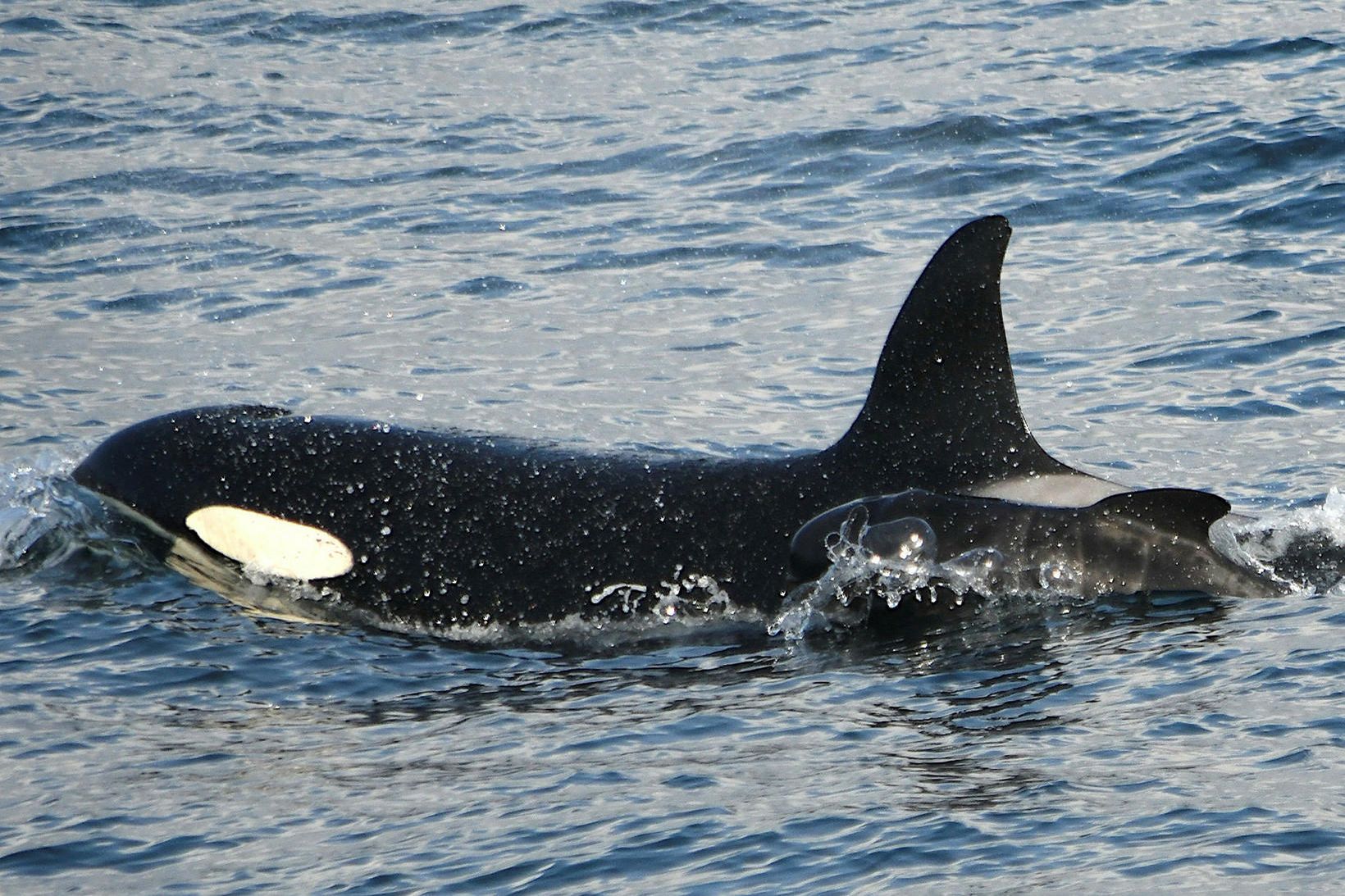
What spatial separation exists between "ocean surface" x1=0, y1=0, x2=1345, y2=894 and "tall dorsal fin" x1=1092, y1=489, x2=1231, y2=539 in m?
0.39

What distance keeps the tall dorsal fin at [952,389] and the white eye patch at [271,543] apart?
9.27ft

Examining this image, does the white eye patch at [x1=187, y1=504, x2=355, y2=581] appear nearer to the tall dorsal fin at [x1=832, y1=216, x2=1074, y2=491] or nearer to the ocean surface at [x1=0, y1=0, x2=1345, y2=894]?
the ocean surface at [x1=0, y1=0, x2=1345, y2=894]

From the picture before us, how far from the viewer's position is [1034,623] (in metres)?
8.52

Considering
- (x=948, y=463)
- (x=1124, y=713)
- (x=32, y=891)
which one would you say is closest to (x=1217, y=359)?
(x=948, y=463)

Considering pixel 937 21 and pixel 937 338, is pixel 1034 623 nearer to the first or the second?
pixel 937 338

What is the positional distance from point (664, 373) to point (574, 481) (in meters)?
4.71

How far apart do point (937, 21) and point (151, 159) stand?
436 inches

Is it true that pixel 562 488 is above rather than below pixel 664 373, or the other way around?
above

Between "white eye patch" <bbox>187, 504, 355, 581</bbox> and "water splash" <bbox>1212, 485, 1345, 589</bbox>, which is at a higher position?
"white eye patch" <bbox>187, 504, 355, 581</bbox>

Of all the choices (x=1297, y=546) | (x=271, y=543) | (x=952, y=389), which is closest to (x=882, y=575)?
(x=952, y=389)

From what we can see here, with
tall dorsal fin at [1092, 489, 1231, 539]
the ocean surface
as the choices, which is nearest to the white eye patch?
the ocean surface

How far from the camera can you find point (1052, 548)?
866 cm

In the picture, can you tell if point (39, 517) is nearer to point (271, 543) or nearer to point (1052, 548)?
point (271, 543)

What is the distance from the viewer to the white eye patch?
9.72 meters
